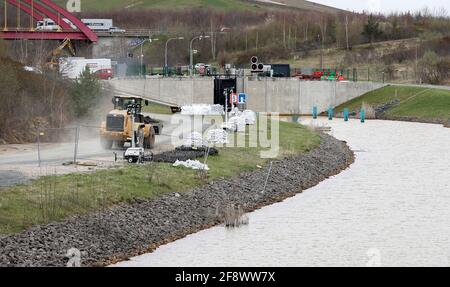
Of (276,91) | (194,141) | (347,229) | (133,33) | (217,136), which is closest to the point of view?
(347,229)

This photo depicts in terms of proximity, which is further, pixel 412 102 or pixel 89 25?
pixel 89 25

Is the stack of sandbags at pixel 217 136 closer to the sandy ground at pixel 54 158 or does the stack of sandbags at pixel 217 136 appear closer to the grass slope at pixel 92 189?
the sandy ground at pixel 54 158

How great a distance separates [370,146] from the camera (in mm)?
73438

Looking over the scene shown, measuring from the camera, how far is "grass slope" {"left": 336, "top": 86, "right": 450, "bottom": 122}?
327 ft

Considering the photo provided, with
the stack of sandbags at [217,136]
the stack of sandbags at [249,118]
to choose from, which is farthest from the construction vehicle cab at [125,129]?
the stack of sandbags at [249,118]

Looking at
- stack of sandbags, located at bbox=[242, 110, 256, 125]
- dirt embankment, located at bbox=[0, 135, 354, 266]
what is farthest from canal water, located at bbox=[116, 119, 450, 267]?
stack of sandbags, located at bbox=[242, 110, 256, 125]

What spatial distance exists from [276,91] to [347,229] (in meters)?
74.4

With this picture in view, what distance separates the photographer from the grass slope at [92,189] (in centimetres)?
3375

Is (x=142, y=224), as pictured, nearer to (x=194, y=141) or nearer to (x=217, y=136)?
(x=194, y=141)

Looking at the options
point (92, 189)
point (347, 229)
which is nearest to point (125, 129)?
point (92, 189)

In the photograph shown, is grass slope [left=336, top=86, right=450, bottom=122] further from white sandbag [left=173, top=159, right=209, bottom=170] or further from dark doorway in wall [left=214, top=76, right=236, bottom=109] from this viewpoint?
white sandbag [left=173, top=159, right=209, bottom=170]

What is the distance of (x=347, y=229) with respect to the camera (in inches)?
1577

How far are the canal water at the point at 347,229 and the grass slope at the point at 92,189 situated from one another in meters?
2.68

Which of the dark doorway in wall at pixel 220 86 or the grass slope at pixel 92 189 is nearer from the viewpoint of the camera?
the grass slope at pixel 92 189
